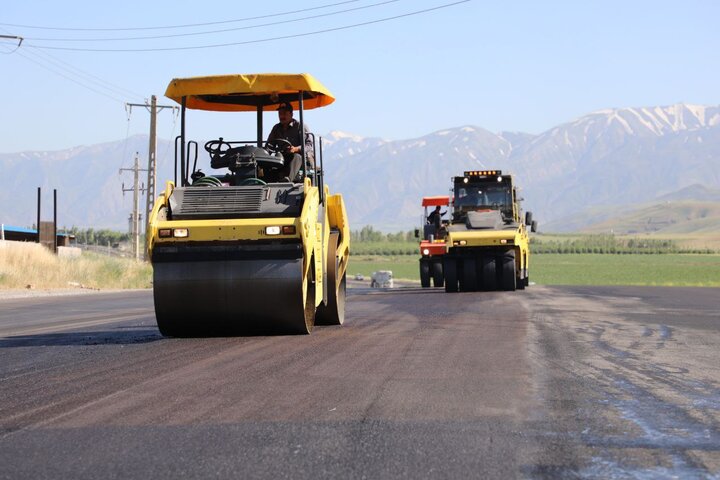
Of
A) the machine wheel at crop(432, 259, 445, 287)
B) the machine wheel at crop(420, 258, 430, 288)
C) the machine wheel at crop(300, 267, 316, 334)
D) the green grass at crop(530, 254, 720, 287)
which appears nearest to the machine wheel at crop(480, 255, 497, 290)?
the machine wheel at crop(432, 259, 445, 287)

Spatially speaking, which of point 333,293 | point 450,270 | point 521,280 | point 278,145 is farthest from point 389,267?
point 278,145

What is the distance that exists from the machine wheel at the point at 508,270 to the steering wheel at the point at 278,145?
1599cm

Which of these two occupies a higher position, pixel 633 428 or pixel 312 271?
pixel 312 271

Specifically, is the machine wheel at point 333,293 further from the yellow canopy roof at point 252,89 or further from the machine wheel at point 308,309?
the yellow canopy roof at point 252,89

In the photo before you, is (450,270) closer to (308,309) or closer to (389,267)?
(308,309)

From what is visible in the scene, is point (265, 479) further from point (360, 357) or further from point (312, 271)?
point (312, 271)

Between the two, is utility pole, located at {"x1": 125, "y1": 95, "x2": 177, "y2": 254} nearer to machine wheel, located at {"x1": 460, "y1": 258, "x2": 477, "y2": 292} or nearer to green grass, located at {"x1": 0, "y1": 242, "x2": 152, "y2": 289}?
green grass, located at {"x1": 0, "y1": 242, "x2": 152, "y2": 289}

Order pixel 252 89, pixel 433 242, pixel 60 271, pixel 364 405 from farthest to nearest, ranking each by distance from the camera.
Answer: pixel 60 271 < pixel 433 242 < pixel 252 89 < pixel 364 405

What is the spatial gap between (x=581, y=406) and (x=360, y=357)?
3.50m

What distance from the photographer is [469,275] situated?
95.7ft

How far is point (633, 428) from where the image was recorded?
680cm

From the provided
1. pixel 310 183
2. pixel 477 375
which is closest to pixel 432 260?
pixel 310 183

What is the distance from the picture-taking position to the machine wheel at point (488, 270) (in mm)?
29047

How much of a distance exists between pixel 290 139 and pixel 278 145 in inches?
10.0
